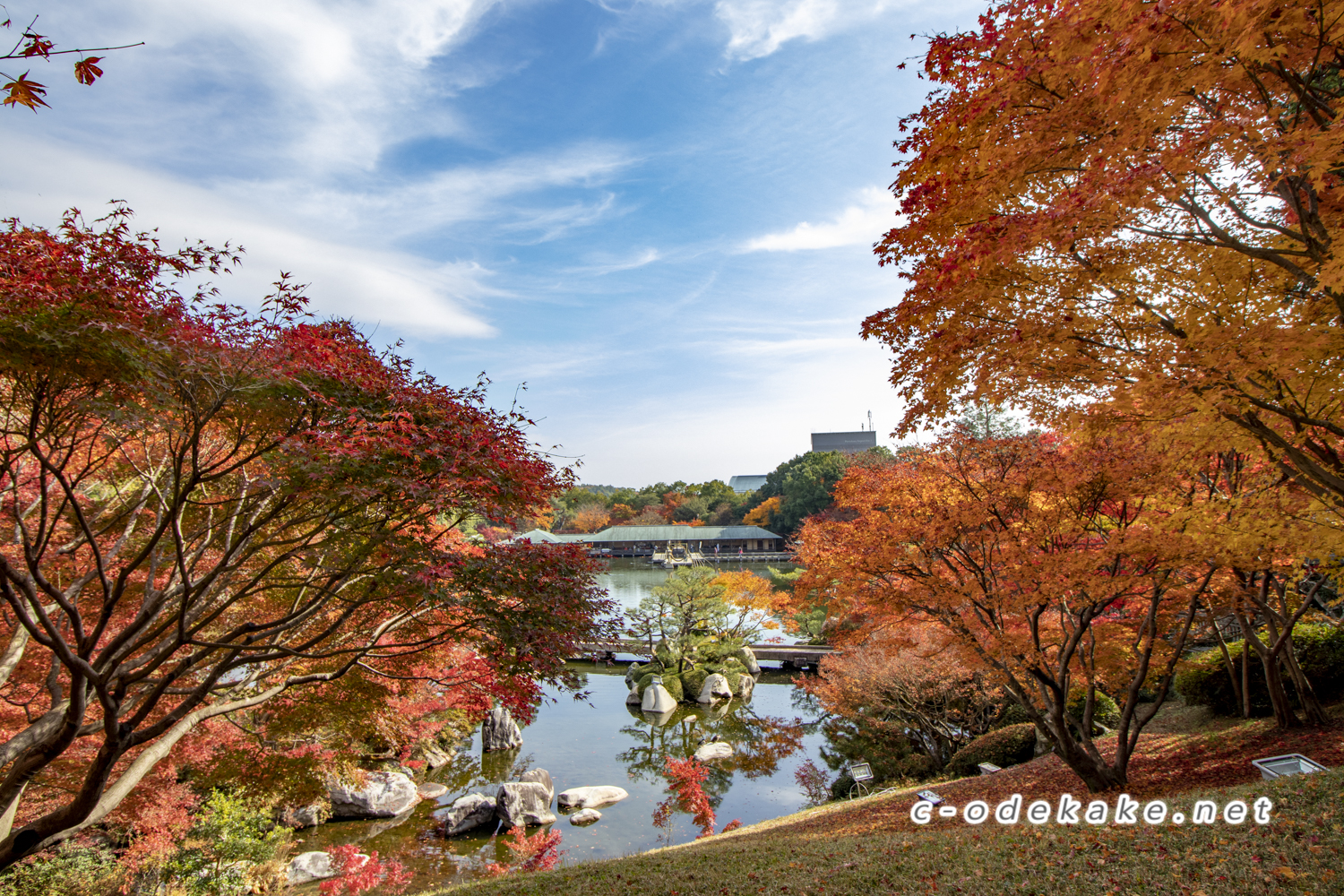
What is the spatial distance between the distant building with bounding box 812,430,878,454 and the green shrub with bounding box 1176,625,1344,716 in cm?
6110

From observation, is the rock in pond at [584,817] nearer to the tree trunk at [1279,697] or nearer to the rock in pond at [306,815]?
the rock in pond at [306,815]

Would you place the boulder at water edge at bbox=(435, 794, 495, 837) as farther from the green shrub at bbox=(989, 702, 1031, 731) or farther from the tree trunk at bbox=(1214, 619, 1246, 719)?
the tree trunk at bbox=(1214, 619, 1246, 719)

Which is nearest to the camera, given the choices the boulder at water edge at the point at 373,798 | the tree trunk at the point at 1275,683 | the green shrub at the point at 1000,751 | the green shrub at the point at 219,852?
the green shrub at the point at 219,852

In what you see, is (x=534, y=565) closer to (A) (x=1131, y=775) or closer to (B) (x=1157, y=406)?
(B) (x=1157, y=406)

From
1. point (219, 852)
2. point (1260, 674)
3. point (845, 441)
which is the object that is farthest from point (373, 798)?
point (845, 441)

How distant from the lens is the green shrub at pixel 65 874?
5.62 metres

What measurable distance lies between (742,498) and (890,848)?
4973 cm

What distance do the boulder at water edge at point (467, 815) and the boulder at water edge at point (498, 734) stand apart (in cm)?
349

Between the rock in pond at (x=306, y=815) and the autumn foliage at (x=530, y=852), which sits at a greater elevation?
the rock in pond at (x=306, y=815)

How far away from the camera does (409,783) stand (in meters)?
10.5

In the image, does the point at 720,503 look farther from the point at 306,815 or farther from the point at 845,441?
the point at 306,815

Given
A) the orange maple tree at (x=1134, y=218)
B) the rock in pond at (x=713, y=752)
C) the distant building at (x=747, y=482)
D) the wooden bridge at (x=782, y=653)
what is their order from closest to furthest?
the orange maple tree at (x=1134, y=218), the rock in pond at (x=713, y=752), the wooden bridge at (x=782, y=653), the distant building at (x=747, y=482)

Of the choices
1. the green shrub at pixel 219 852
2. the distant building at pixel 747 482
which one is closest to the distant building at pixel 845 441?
the distant building at pixel 747 482

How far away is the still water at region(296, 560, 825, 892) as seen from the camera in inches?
353
